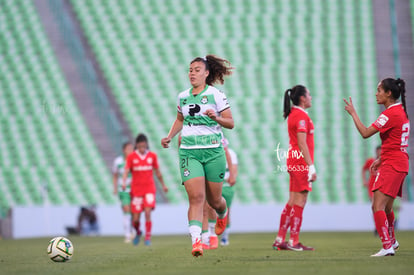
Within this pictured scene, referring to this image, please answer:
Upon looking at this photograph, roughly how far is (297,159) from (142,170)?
4487 millimetres

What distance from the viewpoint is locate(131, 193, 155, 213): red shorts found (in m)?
13.0

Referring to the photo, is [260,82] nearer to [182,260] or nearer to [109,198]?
[109,198]

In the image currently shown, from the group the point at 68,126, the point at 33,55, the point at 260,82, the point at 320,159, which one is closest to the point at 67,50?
the point at 33,55

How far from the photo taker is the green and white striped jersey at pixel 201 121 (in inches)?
296

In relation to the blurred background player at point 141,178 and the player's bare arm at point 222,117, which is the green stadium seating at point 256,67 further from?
the player's bare arm at point 222,117

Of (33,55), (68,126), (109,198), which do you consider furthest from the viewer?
(33,55)

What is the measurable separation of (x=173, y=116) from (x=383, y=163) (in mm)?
14662

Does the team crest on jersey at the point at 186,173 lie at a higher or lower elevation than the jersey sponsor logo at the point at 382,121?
lower

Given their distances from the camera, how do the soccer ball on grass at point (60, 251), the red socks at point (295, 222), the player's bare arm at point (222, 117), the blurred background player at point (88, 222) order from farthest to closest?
the blurred background player at point (88, 222) → the red socks at point (295, 222) → the soccer ball on grass at point (60, 251) → the player's bare arm at point (222, 117)

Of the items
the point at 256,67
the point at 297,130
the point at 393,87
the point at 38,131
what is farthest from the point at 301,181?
the point at 38,131

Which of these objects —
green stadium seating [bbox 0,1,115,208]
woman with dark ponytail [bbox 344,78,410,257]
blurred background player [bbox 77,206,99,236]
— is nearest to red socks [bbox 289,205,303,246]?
woman with dark ponytail [bbox 344,78,410,257]

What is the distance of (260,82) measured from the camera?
894 inches

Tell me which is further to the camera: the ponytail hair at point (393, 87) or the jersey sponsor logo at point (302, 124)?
the jersey sponsor logo at point (302, 124)

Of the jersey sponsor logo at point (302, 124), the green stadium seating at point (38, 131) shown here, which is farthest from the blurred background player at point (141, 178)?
the green stadium seating at point (38, 131)
